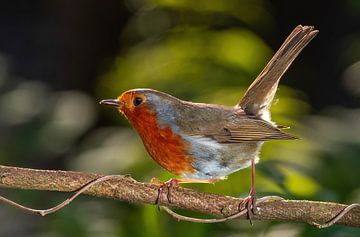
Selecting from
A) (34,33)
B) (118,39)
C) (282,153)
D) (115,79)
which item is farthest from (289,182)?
(34,33)

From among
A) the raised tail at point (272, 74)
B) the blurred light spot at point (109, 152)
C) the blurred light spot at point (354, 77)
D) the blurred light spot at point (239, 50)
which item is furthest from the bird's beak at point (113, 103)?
the blurred light spot at point (354, 77)

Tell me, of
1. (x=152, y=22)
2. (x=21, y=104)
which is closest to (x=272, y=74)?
(x=152, y=22)

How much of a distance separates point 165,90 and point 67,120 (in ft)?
3.38

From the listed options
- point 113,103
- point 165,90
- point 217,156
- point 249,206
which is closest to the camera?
point 249,206

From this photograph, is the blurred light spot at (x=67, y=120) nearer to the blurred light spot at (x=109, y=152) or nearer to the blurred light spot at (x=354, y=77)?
the blurred light spot at (x=109, y=152)

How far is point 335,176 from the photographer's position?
156 inches

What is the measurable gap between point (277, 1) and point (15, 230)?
3116mm

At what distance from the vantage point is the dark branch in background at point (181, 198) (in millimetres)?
2482

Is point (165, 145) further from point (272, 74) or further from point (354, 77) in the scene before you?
point (354, 77)

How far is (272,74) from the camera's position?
3312mm

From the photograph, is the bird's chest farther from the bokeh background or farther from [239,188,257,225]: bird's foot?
the bokeh background

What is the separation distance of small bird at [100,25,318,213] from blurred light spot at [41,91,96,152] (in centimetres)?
222

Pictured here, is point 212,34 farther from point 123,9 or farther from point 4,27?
point 4,27

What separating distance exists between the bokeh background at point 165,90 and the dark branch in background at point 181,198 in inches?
30.1
